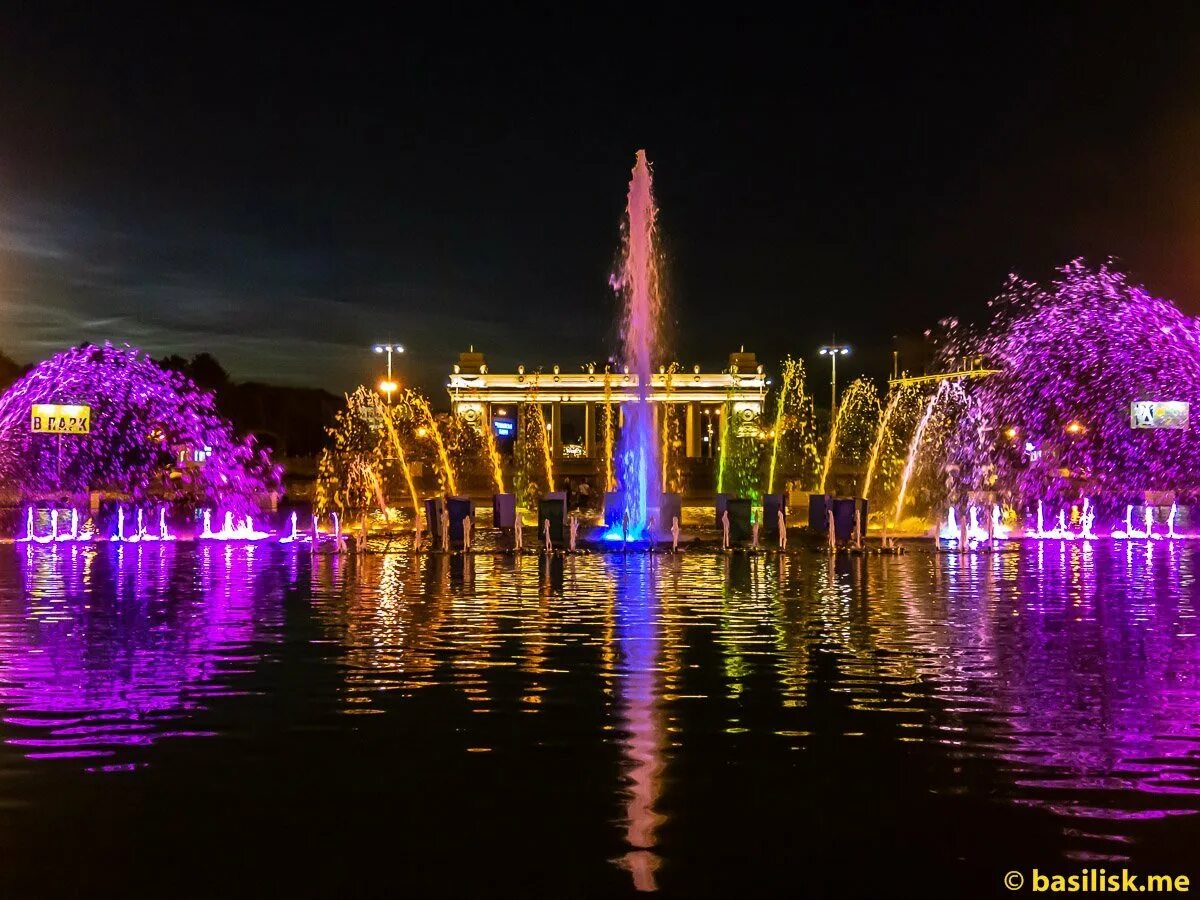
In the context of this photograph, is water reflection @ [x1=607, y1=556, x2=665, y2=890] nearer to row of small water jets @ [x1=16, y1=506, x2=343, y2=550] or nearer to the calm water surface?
the calm water surface

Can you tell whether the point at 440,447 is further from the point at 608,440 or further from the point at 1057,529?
the point at 1057,529

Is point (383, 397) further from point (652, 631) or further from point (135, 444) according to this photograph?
point (652, 631)

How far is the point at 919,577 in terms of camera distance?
19.0 m

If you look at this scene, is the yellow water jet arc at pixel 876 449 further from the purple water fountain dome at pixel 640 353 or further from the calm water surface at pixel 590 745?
the calm water surface at pixel 590 745

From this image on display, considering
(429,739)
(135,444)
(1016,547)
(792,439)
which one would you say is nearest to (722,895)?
(429,739)

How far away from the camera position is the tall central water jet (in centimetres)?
2717

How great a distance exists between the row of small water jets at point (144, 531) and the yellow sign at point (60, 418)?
8320 mm

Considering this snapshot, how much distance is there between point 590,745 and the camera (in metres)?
7.88

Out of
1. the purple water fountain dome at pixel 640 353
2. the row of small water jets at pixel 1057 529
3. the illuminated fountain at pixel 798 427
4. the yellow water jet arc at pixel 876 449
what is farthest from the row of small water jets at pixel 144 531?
the illuminated fountain at pixel 798 427

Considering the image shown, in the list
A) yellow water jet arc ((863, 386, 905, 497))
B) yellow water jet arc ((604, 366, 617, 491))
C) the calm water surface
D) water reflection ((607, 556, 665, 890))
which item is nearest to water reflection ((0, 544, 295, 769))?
the calm water surface

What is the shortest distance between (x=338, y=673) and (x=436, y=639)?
1.99 meters

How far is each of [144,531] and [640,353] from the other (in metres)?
12.5

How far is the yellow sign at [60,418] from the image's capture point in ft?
131

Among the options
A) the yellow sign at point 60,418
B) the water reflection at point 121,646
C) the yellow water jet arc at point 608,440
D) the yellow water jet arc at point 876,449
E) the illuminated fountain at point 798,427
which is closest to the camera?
the water reflection at point 121,646
